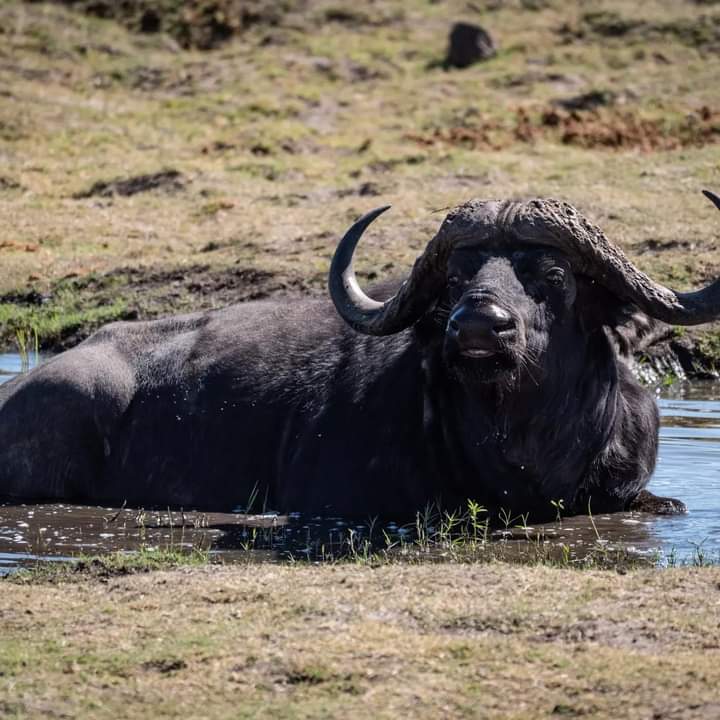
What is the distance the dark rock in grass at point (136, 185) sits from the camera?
1858 centimetres

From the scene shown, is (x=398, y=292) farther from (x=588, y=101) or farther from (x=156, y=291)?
(x=588, y=101)

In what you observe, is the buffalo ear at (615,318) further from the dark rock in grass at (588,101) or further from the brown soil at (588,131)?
the dark rock in grass at (588,101)

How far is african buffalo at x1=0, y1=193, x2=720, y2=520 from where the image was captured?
23.1 feet

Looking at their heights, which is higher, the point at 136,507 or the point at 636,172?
the point at 636,172

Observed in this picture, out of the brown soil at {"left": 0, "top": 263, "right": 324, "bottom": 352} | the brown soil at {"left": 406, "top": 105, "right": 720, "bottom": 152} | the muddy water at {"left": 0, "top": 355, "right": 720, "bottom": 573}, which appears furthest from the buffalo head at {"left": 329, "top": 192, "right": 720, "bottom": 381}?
the brown soil at {"left": 406, "top": 105, "right": 720, "bottom": 152}

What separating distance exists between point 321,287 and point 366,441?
20.2 ft

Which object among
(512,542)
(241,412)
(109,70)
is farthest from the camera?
(109,70)

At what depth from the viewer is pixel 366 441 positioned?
7570mm

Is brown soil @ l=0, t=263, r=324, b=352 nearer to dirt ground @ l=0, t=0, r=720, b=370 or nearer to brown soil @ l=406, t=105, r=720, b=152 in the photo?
dirt ground @ l=0, t=0, r=720, b=370

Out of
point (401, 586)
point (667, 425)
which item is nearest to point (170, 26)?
point (667, 425)

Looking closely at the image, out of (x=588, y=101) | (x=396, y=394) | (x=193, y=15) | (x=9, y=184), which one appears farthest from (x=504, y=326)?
(x=193, y=15)

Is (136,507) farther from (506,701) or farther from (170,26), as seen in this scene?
(170,26)

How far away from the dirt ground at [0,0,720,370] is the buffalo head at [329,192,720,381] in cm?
500

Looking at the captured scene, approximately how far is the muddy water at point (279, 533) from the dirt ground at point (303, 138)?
439cm
